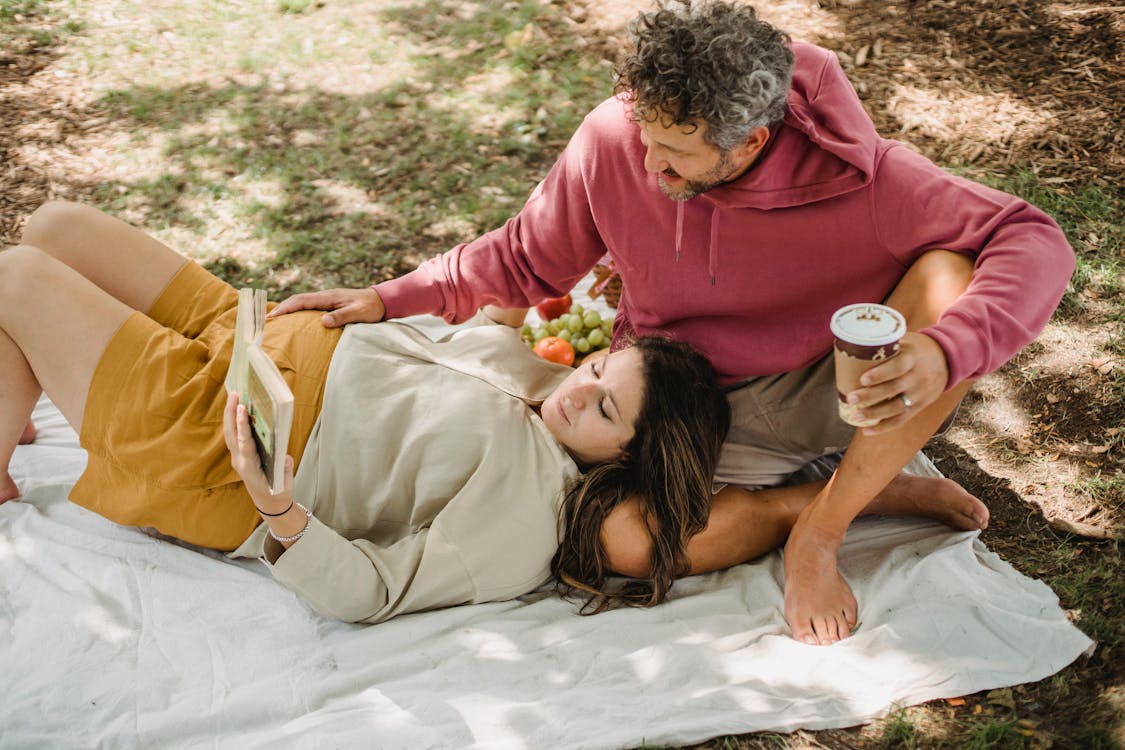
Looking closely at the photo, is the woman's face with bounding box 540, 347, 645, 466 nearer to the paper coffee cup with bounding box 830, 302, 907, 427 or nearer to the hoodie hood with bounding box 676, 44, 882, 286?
the hoodie hood with bounding box 676, 44, 882, 286

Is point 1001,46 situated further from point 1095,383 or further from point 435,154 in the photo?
point 435,154

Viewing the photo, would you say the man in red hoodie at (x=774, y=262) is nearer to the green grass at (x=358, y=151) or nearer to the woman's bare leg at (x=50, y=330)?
the woman's bare leg at (x=50, y=330)

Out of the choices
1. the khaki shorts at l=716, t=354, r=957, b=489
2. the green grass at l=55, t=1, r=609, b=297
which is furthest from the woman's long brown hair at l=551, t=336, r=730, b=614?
the green grass at l=55, t=1, r=609, b=297

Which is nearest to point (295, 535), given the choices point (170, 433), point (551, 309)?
point (170, 433)

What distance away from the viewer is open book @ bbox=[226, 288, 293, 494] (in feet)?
7.04

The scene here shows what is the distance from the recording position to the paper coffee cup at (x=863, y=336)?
2.12 m

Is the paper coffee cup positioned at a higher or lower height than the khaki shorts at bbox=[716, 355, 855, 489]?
higher

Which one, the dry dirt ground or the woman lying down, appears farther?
the dry dirt ground

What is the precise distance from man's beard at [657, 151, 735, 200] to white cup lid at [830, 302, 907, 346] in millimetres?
743

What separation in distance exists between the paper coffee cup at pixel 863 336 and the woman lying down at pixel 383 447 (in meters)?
0.84

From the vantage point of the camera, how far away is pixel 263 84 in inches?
249

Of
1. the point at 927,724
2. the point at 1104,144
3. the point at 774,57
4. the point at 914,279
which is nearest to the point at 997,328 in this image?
the point at 914,279

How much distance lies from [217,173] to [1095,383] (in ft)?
15.7

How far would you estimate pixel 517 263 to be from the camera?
3555 millimetres
